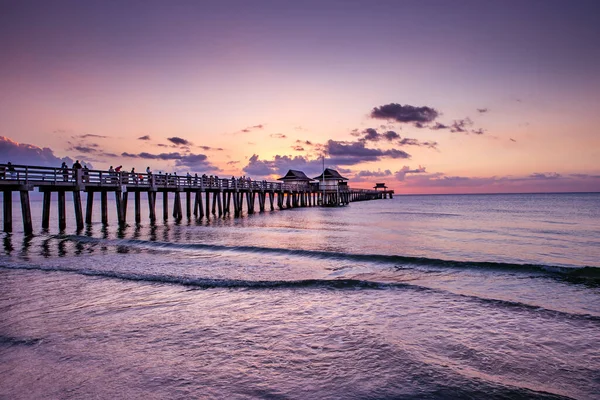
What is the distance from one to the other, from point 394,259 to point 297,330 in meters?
7.07

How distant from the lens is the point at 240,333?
528 cm

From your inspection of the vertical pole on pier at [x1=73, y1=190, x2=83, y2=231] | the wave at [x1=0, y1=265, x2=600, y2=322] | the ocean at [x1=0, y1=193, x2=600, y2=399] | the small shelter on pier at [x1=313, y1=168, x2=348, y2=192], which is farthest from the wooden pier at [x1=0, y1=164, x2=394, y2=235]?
the small shelter on pier at [x1=313, y1=168, x2=348, y2=192]

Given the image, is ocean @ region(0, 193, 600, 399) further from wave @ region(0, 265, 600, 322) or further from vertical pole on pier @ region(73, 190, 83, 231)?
vertical pole on pier @ region(73, 190, 83, 231)

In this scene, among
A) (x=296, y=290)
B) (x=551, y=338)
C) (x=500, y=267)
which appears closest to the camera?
(x=551, y=338)

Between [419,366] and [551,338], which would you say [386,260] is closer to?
[551,338]

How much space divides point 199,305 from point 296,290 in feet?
6.86

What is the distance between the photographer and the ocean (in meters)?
3.80

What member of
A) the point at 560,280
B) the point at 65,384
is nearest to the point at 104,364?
the point at 65,384

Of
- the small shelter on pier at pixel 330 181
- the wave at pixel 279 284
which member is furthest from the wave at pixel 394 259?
the small shelter on pier at pixel 330 181

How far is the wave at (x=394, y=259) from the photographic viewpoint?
9844 millimetres

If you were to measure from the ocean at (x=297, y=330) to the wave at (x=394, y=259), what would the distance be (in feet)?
0.34

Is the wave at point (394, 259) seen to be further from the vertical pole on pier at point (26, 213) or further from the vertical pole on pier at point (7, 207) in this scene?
the vertical pole on pier at point (7, 207)

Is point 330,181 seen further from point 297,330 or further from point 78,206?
point 297,330

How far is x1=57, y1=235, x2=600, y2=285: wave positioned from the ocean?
10 cm
